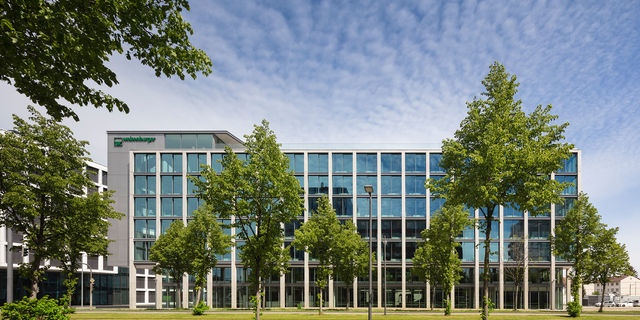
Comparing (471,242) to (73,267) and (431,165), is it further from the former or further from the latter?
(73,267)

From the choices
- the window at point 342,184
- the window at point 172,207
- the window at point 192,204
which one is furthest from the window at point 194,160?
the window at point 342,184

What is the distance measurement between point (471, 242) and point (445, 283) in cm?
2073

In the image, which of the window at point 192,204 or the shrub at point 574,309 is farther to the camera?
the window at point 192,204

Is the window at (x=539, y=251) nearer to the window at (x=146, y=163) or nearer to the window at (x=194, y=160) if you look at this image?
the window at (x=194, y=160)

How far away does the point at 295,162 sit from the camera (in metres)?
64.9

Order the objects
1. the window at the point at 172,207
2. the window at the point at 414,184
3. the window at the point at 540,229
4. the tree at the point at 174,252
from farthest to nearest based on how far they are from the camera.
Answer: the window at the point at 414,184, the window at the point at 172,207, the window at the point at 540,229, the tree at the point at 174,252

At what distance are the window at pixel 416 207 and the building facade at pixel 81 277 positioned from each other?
44.0 m

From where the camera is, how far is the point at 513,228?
6241 centimetres

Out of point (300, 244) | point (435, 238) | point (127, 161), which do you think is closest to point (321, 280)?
point (300, 244)

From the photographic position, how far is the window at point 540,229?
61781mm

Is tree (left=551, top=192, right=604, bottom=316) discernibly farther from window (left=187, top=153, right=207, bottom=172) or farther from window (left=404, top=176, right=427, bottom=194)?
window (left=187, top=153, right=207, bottom=172)

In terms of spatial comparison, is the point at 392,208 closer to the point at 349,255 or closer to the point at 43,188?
the point at 349,255

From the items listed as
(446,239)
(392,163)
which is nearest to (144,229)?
(392,163)

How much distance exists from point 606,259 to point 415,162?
2675 cm
